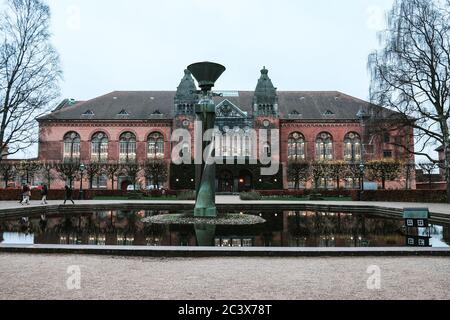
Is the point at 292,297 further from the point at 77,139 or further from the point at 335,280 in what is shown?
the point at 77,139

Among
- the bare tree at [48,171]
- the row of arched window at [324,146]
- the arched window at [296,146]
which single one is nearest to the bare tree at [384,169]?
the row of arched window at [324,146]

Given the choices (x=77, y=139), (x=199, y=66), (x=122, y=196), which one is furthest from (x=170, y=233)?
(x=77, y=139)

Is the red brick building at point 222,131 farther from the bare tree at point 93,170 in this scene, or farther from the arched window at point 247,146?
the bare tree at point 93,170

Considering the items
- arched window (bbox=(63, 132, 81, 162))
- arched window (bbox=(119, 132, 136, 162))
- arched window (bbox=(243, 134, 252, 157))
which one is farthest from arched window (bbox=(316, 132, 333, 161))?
arched window (bbox=(63, 132, 81, 162))

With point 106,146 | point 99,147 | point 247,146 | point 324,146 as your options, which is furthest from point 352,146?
point 99,147

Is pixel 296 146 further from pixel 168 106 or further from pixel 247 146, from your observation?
pixel 168 106

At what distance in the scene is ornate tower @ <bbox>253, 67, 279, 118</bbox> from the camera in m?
46.8

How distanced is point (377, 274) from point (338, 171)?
4006 cm

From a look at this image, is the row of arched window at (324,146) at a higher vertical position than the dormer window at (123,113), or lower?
lower

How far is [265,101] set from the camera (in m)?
46.9

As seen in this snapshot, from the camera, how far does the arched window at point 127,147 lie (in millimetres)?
47938

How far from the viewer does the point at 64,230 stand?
11.5 meters

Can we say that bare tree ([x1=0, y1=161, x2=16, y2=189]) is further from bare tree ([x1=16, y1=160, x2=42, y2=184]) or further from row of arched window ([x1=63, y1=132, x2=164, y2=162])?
row of arched window ([x1=63, y1=132, x2=164, y2=162])

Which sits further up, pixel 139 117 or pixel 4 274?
pixel 139 117
